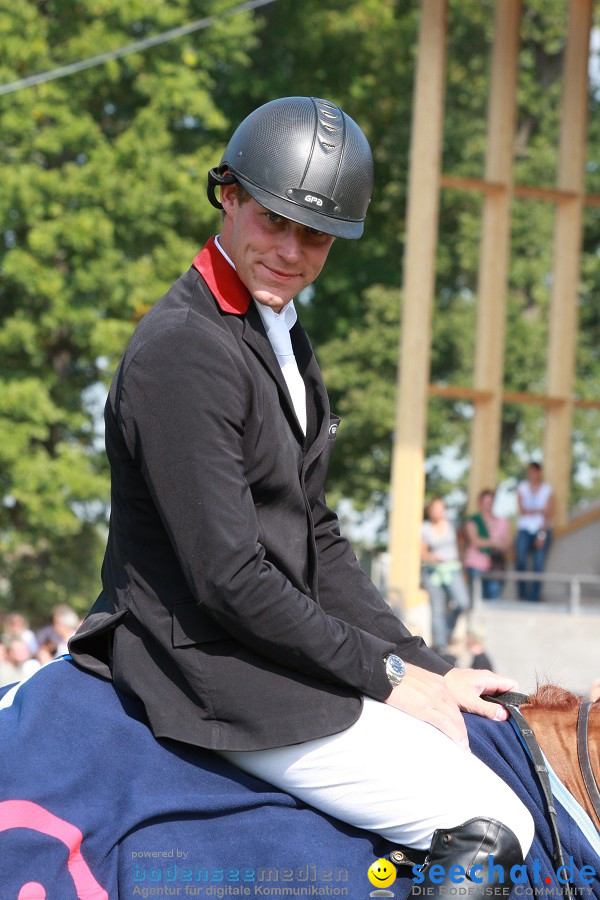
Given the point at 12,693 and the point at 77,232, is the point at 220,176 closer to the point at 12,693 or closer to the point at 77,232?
the point at 12,693

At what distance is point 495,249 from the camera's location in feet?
63.6

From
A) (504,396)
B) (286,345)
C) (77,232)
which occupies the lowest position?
(504,396)

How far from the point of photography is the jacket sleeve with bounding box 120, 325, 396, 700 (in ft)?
9.73

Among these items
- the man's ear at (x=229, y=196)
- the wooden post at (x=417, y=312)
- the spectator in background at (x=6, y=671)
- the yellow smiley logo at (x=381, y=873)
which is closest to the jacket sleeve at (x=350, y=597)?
the yellow smiley logo at (x=381, y=873)

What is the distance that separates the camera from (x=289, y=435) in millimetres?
3229

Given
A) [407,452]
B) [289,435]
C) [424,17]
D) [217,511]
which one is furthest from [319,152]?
[424,17]

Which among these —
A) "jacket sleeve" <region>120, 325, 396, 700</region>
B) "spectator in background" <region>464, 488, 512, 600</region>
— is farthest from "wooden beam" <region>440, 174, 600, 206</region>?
"jacket sleeve" <region>120, 325, 396, 700</region>

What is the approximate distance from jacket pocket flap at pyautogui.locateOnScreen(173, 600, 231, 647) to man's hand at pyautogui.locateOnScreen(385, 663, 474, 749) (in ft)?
1.53

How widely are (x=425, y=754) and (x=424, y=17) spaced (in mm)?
16704

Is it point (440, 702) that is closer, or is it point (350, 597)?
point (440, 702)

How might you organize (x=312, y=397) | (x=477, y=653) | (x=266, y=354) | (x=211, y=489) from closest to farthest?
(x=211, y=489) < (x=266, y=354) < (x=312, y=397) < (x=477, y=653)

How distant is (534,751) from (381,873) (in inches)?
20.6

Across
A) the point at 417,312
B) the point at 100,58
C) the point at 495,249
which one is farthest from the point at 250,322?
the point at 100,58

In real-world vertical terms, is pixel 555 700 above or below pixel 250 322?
below
